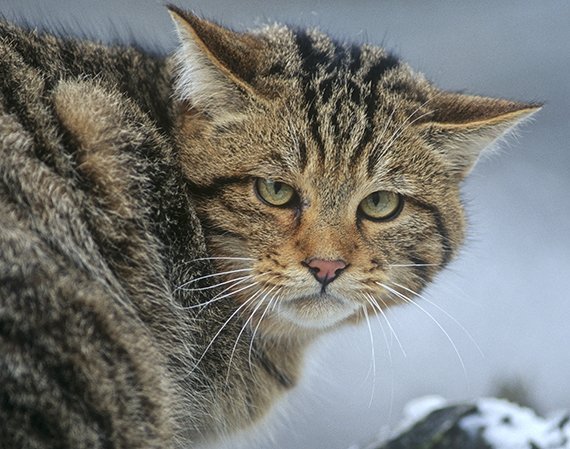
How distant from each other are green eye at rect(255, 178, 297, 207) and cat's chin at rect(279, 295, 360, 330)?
16 centimetres

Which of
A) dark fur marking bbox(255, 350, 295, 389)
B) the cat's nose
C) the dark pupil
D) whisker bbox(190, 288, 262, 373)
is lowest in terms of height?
dark fur marking bbox(255, 350, 295, 389)

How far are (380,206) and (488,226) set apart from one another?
0.87 meters

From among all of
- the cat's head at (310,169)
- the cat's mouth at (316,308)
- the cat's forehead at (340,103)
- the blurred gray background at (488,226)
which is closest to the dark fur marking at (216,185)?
the cat's head at (310,169)

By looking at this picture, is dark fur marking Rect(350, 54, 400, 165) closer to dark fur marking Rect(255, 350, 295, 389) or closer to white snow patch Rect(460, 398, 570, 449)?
dark fur marking Rect(255, 350, 295, 389)

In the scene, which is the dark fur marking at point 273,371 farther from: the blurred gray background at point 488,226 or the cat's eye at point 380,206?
the blurred gray background at point 488,226

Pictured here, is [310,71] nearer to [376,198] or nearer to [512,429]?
[376,198]

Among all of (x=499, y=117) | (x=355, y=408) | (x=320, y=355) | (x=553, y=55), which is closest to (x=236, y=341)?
(x=320, y=355)

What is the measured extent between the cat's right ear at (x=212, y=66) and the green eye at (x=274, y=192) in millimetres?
131

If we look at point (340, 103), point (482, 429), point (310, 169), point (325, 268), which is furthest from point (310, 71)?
point (482, 429)

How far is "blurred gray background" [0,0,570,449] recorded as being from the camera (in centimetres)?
205

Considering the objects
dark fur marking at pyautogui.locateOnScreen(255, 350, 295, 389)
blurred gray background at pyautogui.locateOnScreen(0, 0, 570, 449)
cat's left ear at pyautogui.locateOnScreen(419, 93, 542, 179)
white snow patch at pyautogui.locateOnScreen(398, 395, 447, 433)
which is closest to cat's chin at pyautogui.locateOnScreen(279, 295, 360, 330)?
dark fur marking at pyautogui.locateOnScreen(255, 350, 295, 389)

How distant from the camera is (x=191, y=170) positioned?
52.3 inches

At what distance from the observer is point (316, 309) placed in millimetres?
1323

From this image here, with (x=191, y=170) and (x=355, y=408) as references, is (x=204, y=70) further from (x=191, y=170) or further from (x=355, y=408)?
(x=355, y=408)
